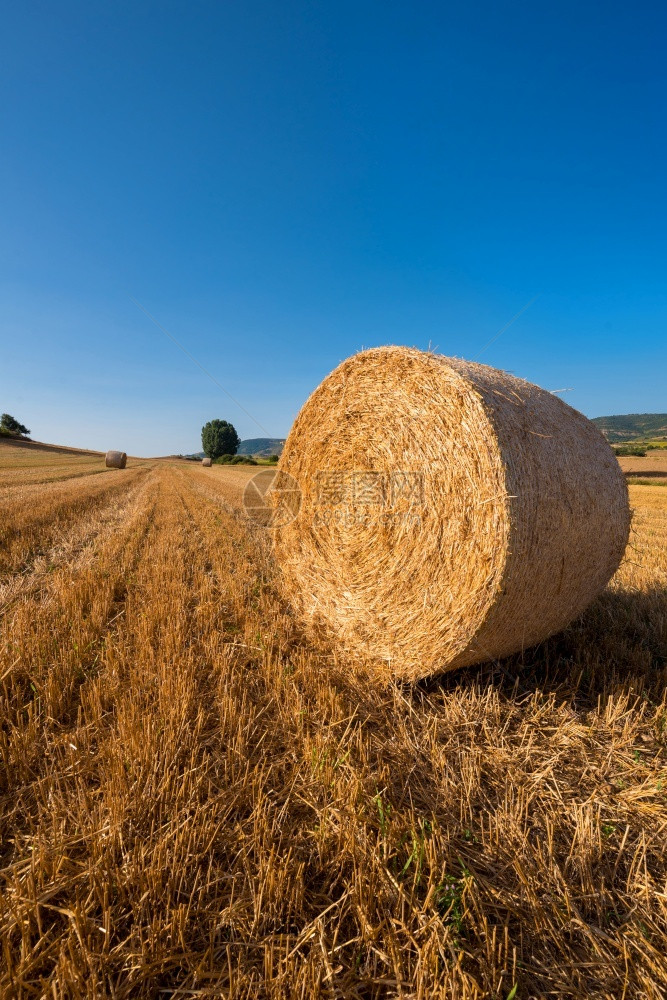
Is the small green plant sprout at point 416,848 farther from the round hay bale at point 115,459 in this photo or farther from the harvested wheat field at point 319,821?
the round hay bale at point 115,459

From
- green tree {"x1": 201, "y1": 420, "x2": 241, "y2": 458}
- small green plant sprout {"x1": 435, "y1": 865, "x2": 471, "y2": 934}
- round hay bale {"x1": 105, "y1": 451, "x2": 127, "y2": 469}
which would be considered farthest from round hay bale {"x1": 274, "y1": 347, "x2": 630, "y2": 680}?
green tree {"x1": 201, "y1": 420, "x2": 241, "y2": 458}

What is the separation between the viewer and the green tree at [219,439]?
3568 inches

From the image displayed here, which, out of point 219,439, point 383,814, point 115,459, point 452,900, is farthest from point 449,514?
point 219,439

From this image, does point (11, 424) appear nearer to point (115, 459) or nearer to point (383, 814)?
point (115, 459)

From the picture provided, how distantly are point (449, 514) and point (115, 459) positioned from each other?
1692 inches

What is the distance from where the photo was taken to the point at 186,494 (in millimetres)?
16844

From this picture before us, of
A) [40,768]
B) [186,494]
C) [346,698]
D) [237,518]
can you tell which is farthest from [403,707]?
[186,494]

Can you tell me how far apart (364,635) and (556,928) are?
2224mm

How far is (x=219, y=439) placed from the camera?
90.5 m

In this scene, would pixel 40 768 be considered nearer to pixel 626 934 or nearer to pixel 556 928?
pixel 556 928

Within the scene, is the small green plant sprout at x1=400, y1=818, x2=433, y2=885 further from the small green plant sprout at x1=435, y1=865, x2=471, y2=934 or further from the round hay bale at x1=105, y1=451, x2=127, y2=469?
the round hay bale at x1=105, y1=451, x2=127, y2=469

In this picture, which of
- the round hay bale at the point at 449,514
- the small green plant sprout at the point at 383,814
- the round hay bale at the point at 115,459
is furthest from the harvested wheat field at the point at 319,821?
the round hay bale at the point at 115,459

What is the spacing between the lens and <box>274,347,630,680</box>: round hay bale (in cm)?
293

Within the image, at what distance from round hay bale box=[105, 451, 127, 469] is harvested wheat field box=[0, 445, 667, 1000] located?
132 feet
